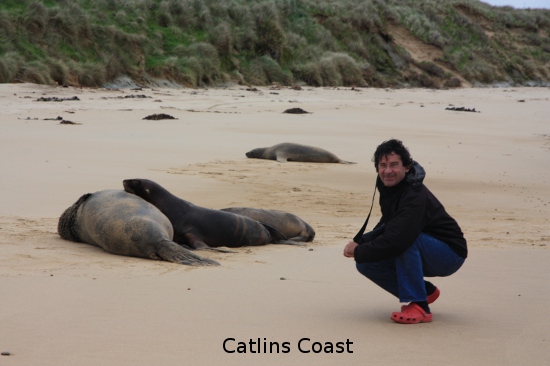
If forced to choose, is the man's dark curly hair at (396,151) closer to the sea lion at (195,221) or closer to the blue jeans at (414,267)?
the blue jeans at (414,267)

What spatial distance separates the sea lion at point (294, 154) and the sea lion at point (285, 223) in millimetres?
4250

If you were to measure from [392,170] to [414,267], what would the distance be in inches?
18.6

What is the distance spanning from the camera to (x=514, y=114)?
1939cm

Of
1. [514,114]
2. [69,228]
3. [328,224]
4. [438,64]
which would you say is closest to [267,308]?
[69,228]

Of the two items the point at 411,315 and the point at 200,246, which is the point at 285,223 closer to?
the point at 200,246

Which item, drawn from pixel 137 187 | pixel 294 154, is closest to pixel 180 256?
pixel 137 187

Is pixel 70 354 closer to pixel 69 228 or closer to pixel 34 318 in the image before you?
pixel 34 318

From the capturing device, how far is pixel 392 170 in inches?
159

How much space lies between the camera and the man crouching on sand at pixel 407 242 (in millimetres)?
3914

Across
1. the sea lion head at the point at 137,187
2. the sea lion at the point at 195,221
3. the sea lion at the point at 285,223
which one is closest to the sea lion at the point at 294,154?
the sea lion at the point at 285,223

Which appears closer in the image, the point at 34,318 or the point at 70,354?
the point at 70,354

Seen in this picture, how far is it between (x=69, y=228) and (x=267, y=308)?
2366 mm

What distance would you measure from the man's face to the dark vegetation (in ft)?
50.3

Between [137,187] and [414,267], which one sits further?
[137,187]
